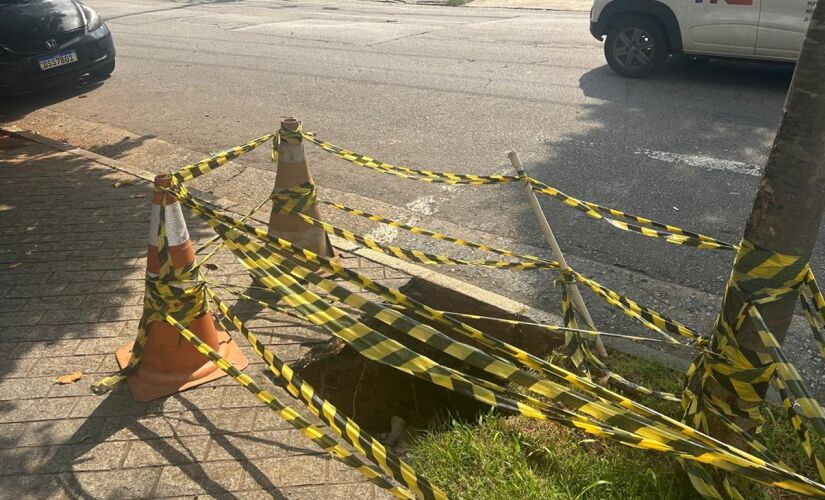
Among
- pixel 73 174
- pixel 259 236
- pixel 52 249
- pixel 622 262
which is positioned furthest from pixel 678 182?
pixel 73 174

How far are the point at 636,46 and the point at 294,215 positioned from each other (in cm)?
688

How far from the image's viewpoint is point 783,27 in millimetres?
8359

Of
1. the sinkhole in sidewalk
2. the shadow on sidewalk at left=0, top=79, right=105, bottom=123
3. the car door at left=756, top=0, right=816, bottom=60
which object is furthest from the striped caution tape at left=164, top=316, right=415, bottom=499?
the car door at left=756, top=0, right=816, bottom=60

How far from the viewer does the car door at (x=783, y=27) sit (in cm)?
820

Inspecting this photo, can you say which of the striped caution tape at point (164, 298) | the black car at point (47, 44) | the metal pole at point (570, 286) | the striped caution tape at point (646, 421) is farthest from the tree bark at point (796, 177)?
the black car at point (47, 44)

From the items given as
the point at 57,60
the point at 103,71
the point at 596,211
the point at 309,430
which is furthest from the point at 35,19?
the point at 309,430

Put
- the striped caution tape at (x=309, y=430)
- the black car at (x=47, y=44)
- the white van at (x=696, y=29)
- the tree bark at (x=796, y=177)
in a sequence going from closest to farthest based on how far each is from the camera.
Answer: the tree bark at (x=796, y=177)
the striped caution tape at (x=309, y=430)
the white van at (x=696, y=29)
the black car at (x=47, y=44)

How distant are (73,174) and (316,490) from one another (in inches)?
195

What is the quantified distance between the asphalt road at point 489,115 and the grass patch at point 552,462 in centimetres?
140

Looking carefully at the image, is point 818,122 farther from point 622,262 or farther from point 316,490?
point 622,262

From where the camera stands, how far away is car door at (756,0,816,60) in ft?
26.9

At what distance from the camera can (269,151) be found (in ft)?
24.6

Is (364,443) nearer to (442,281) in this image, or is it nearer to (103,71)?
(442,281)

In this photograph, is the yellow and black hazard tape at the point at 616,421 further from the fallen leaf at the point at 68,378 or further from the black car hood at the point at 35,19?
the black car hood at the point at 35,19
